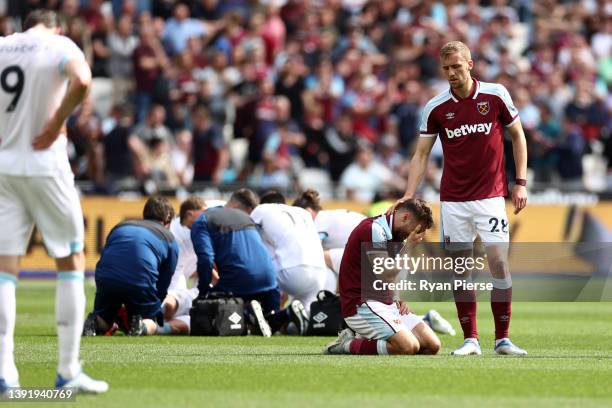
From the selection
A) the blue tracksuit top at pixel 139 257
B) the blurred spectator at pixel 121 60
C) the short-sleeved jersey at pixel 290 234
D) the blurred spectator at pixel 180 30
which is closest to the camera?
the blue tracksuit top at pixel 139 257

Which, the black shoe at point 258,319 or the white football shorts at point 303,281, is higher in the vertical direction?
the white football shorts at point 303,281

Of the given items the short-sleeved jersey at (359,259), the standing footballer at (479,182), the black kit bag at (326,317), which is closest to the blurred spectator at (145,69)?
the black kit bag at (326,317)

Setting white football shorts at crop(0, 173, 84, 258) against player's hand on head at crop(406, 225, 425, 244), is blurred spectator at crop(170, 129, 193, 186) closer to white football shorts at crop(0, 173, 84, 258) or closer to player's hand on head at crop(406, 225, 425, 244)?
player's hand on head at crop(406, 225, 425, 244)

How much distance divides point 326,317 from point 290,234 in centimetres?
139

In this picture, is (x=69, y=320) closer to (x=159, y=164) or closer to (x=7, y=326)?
(x=7, y=326)

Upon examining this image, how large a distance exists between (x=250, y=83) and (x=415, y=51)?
446 centimetres

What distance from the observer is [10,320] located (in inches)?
332

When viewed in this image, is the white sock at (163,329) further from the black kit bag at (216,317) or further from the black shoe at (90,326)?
the black shoe at (90,326)

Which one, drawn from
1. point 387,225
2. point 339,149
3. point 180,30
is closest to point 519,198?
point 387,225

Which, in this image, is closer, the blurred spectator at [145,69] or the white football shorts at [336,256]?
the white football shorts at [336,256]

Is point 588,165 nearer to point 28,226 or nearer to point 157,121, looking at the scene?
point 157,121

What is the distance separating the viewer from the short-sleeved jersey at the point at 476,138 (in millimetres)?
11445

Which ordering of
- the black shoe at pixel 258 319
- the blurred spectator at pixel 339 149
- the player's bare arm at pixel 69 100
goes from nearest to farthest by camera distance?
the player's bare arm at pixel 69 100
the black shoe at pixel 258 319
the blurred spectator at pixel 339 149

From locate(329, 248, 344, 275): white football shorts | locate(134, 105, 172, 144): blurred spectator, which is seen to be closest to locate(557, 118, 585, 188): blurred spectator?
locate(134, 105, 172, 144): blurred spectator
